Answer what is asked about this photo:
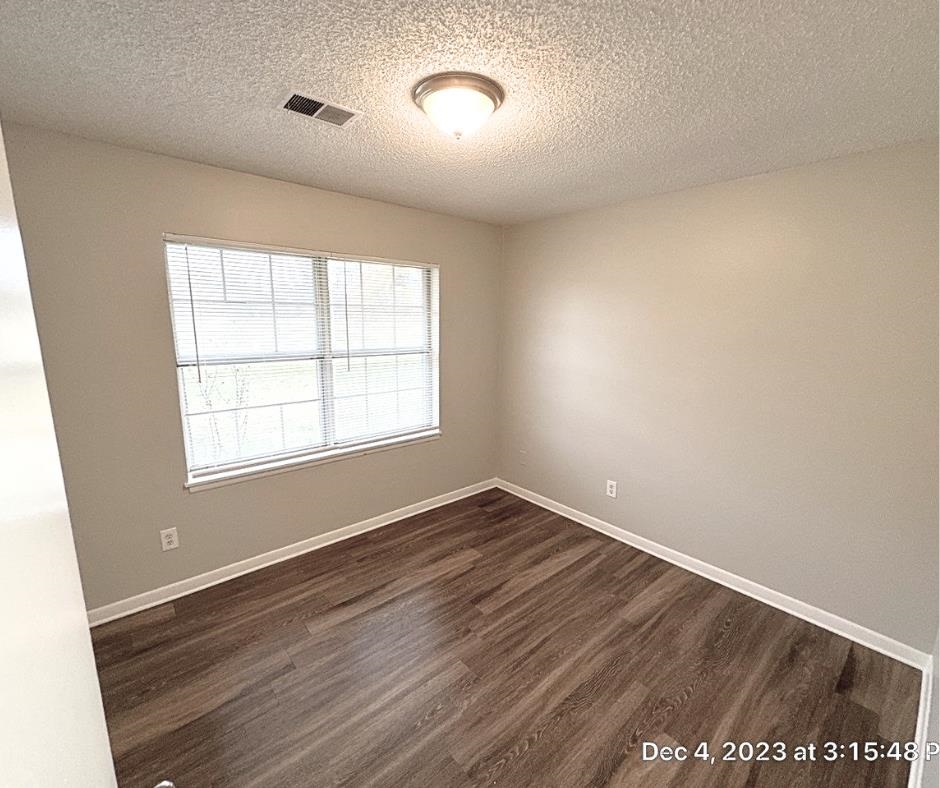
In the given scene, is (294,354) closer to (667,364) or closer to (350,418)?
(350,418)

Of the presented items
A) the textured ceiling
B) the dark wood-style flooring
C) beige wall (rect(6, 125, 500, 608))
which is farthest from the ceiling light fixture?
the dark wood-style flooring

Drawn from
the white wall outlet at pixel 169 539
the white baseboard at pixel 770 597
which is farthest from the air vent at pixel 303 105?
the white baseboard at pixel 770 597

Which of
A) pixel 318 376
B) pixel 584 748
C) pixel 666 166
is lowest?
pixel 584 748

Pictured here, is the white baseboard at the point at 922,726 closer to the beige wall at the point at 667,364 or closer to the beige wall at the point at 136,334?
the beige wall at the point at 667,364

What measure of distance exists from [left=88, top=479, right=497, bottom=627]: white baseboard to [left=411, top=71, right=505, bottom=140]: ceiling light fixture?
2.57 metres

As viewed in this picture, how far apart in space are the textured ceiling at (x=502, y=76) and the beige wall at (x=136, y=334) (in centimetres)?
18

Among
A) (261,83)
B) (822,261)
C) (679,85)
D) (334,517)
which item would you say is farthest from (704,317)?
(334,517)

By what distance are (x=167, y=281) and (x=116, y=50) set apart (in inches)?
43.0

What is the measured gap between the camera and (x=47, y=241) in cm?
181

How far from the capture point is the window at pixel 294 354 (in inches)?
89.7

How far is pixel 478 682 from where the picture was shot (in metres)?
1.79

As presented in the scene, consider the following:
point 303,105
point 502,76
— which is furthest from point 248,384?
point 502,76

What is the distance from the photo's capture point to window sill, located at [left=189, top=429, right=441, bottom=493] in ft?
7.73

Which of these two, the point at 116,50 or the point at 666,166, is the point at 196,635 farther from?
the point at 666,166
